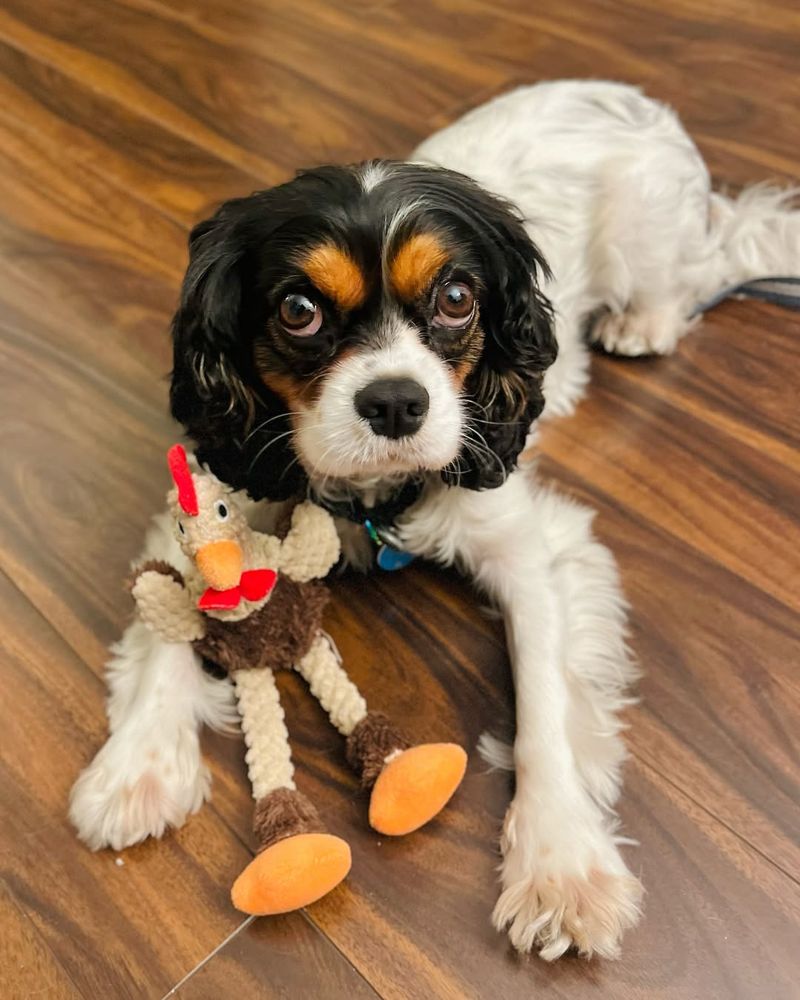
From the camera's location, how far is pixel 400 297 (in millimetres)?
1474

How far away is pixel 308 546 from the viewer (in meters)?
1.64

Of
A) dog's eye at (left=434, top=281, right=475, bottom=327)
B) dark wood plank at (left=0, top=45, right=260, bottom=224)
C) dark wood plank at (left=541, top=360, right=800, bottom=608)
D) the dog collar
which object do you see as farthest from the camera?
dark wood plank at (left=0, top=45, right=260, bottom=224)

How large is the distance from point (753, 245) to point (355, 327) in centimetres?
175

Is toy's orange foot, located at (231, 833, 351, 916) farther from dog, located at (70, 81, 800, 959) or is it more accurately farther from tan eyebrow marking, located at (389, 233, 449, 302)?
tan eyebrow marking, located at (389, 233, 449, 302)

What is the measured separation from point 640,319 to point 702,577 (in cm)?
83

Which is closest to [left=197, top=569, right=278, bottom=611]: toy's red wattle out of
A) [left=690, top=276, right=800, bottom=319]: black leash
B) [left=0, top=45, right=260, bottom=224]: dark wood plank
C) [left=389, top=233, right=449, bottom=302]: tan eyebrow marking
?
[left=389, top=233, right=449, bottom=302]: tan eyebrow marking

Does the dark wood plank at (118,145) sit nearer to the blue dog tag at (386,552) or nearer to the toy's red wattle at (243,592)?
the blue dog tag at (386,552)

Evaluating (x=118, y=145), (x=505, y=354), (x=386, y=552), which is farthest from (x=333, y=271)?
(x=118, y=145)

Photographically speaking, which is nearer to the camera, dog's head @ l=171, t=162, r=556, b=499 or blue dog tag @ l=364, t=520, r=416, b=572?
dog's head @ l=171, t=162, r=556, b=499

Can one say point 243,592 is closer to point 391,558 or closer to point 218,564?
point 218,564

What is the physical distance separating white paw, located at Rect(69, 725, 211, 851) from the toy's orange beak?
0.41 meters

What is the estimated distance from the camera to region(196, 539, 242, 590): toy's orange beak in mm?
1411

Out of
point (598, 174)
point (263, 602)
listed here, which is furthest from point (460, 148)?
point (263, 602)

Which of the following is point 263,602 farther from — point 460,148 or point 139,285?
point 139,285
